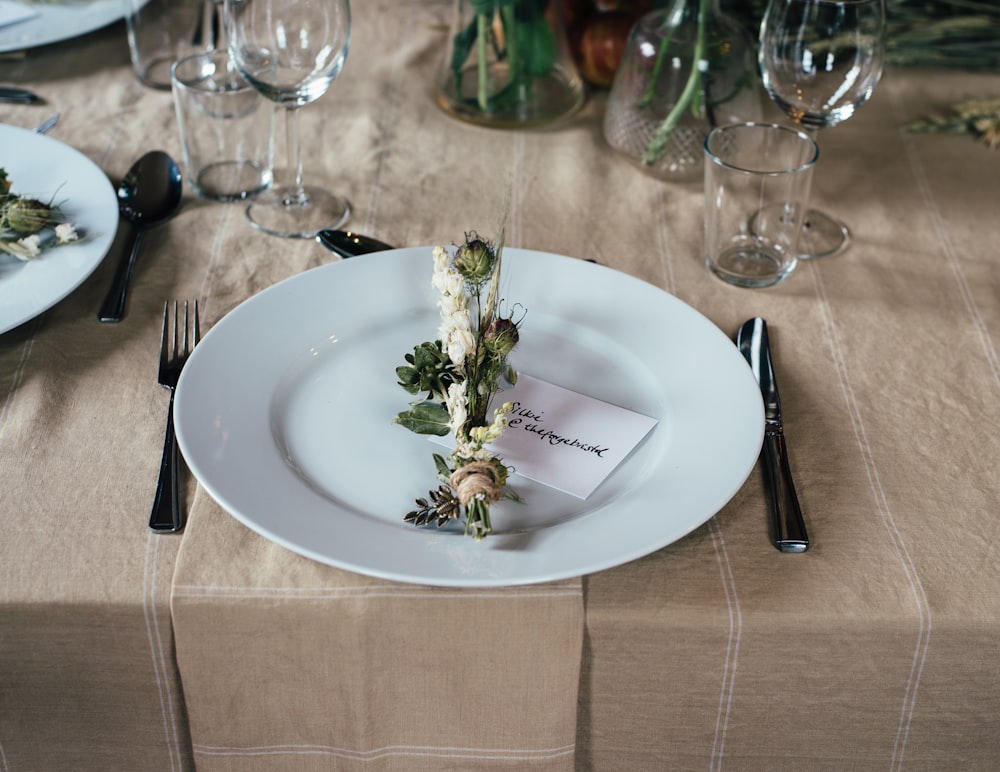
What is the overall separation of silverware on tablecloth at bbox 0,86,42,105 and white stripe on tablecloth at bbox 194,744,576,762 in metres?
0.79

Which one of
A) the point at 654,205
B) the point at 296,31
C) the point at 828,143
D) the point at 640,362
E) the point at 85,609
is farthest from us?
the point at 828,143

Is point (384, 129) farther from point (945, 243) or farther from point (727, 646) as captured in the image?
point (727, 646)

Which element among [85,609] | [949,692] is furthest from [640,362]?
[85,609]

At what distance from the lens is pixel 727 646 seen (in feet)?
1.85

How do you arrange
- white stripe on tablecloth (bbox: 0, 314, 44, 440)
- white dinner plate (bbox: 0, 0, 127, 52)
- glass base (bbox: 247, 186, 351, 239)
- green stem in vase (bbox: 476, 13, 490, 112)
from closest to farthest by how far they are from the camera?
white stripe on tablecloth (bbox: 0, 314, 44, 440)
glass base (bbox: 247, 186, 351, 239)
green stem in vase (bbox: 476, 13, 490, 112)
white dinner plate (bbox: 0, 0, 127, 52)

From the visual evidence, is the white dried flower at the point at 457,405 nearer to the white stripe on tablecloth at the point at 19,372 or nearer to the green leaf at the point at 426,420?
the green leaf at the point at 426,420

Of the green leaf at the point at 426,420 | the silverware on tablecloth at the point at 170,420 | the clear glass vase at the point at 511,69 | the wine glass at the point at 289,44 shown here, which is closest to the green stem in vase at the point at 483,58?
the clear glass vase at the point at 511,69

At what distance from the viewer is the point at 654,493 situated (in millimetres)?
583

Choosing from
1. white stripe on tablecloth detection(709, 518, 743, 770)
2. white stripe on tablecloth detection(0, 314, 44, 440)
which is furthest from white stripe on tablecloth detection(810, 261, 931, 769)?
white stripe on tablecloth detection(0, 314, 44, 440)

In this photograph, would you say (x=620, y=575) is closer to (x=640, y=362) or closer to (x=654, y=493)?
(x=654, y=493)

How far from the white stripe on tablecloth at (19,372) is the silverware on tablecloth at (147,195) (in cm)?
9

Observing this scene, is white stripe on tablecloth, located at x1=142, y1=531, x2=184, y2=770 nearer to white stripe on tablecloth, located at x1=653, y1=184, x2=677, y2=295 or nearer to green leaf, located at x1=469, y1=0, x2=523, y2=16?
white stripe on tablecloth, located at x1=653, y1=184, x2=677, y2=295

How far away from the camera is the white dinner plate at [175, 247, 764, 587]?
540 mm

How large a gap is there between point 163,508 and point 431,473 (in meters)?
0.17
